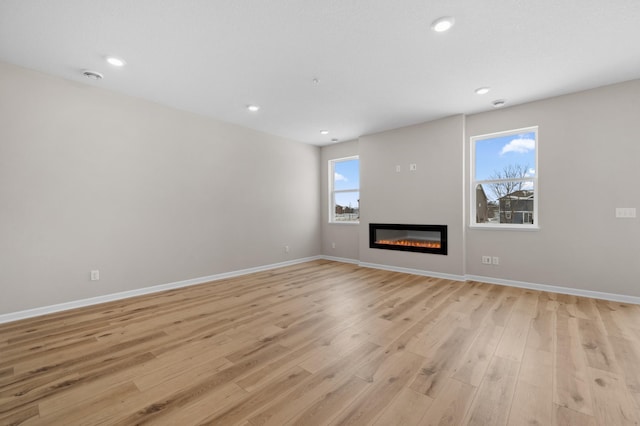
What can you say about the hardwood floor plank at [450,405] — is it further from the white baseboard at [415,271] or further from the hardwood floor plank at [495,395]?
the white baseboard at [415,271]

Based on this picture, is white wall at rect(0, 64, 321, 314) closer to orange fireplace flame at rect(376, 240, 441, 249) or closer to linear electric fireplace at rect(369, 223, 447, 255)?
linear electric fireplace at rect(369, 223, 447, 255)

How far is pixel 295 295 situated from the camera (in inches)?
139

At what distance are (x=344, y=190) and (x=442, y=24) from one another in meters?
4.14

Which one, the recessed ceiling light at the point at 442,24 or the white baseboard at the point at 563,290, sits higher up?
the recessed ceiling light at the point at 442,24

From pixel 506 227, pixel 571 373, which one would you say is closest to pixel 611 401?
pixel 571 373

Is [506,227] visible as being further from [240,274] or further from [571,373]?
[240,274]

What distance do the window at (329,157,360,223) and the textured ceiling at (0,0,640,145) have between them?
93.1 inches

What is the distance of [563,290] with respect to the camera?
11.7 ft

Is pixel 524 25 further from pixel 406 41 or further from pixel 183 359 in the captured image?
pixel 183 359

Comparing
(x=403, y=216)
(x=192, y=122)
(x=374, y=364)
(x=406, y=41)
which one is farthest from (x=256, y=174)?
(x=374, y=364)

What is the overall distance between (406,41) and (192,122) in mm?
3282

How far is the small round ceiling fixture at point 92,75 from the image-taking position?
293 cm

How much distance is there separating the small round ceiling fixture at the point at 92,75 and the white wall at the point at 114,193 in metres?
0.30

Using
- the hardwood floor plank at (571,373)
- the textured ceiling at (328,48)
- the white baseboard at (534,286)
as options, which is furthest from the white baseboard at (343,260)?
the hardwood floor plank at (571,373)
